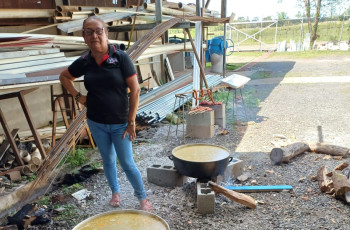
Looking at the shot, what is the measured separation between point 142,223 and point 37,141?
10.9ft

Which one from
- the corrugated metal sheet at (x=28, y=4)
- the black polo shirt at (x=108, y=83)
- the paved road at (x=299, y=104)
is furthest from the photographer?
the paved road at (x=299, y=104)

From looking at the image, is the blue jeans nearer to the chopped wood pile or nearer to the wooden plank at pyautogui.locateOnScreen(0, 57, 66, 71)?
the wooden plank at pyautogui.locateOnScreen(0, 57, 66, 71)

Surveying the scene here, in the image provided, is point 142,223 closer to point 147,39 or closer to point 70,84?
point 70,84

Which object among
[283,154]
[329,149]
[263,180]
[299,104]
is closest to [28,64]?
[263,180]

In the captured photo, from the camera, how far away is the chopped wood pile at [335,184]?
152 inches

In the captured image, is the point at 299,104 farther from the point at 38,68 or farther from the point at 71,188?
the point at 38,68

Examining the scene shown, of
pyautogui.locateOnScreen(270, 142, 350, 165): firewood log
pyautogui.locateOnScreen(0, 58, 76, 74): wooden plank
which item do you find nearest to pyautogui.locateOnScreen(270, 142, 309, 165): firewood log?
pyautogui.locateOnScreen(270, 142, 350, 165): firewood log

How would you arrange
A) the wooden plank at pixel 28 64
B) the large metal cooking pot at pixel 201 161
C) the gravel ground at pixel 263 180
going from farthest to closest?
1. the wooden plank at pixel 28 64
2. the large metal cooking pot at pixel 201 161
3. the gravel ground at pixel 263 180

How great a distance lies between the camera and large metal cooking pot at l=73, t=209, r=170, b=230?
2520 mm

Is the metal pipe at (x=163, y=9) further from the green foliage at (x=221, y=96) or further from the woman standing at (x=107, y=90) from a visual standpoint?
the woman standing at (x=107, y=90)

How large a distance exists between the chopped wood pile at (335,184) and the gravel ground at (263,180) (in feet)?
0.30

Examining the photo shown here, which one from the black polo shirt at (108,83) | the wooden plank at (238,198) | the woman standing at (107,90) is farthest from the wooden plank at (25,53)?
the wooden plank at (238,198)

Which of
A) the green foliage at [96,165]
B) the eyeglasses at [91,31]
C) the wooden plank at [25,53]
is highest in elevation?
the eyeglasses at [91,31]

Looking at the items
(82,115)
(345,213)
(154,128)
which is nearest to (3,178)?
(82,115)
